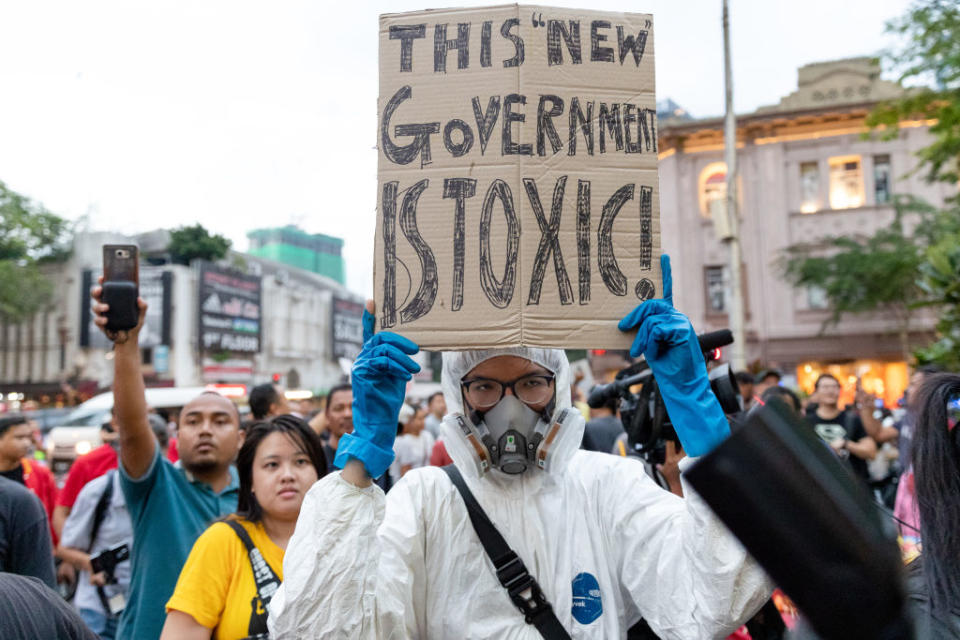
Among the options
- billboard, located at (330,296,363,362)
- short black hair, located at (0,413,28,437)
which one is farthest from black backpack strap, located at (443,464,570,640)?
billboard, located at (330,296,363,362)

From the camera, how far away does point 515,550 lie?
2.26m

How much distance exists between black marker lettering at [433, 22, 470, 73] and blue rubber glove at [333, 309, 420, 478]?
2.66 ft

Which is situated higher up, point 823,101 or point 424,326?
point 823,101

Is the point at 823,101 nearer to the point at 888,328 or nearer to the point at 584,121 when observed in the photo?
the point at 888,328

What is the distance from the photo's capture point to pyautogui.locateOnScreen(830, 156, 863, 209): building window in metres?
27.5

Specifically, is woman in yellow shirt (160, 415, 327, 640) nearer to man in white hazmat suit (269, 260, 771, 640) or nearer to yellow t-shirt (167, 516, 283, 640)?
yellow t-shirt (167, 516, 283, 640)

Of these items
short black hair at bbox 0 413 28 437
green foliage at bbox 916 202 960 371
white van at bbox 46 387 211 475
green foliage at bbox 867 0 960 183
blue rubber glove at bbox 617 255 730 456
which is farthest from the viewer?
white van at bbox 46 387 211 475

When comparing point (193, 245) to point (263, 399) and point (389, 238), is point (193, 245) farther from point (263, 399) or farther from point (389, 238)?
point (389, 238)

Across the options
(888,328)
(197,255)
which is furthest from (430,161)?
(197,255)

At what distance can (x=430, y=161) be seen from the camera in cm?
219

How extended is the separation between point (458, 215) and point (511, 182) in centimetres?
18

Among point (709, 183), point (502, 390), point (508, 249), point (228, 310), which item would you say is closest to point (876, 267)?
point (709, 183)

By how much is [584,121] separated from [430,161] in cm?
46

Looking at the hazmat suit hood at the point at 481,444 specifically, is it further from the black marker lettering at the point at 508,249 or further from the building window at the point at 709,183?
the building window at the point at 709,183
